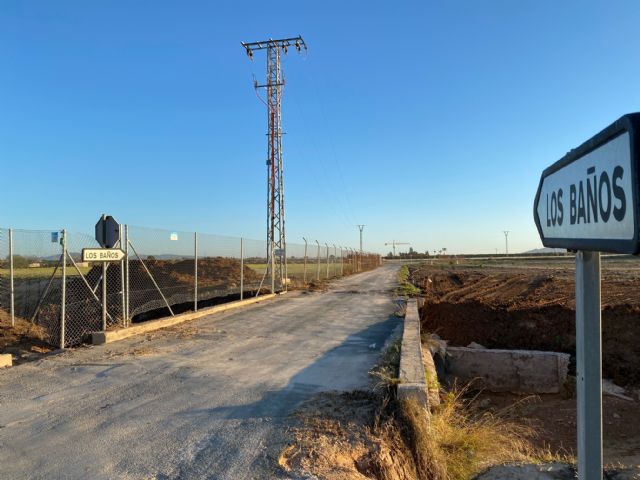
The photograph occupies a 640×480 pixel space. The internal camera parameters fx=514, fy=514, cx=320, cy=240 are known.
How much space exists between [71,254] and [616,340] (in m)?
12.6

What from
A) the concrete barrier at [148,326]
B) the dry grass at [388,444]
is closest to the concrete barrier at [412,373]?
the dry grass at [388,444]

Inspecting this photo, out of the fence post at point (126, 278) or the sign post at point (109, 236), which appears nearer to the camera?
the sign post at point (109, 236)

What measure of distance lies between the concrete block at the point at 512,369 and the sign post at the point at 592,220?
Result: 1014 centimetres

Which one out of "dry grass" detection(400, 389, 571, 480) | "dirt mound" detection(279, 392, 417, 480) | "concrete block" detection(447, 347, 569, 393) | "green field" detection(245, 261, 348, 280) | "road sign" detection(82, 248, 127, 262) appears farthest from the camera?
"green field" detection(245, 261, 348, 280)

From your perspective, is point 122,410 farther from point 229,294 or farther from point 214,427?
point 229,294

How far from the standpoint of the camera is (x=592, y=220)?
1640 mm

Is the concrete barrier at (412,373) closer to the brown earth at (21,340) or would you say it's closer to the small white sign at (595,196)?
the small white sign at (595,196)

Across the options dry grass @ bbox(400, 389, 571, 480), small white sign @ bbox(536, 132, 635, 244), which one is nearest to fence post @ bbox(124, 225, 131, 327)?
dry grass @ bbox(400, 389, 571, 480)

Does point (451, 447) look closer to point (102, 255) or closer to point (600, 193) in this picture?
point (600, 193)

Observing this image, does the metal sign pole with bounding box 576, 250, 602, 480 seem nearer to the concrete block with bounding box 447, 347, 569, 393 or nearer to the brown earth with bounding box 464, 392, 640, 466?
the brown earth with bounding box 464, 392, 640, 466

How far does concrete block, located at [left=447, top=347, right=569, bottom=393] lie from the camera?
1173cm

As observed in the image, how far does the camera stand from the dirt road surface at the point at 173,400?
4172 mm

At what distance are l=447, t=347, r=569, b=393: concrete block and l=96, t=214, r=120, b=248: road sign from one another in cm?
780

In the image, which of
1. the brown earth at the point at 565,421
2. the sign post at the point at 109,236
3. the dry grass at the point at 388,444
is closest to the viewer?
the dry grass at the point at 388,444
